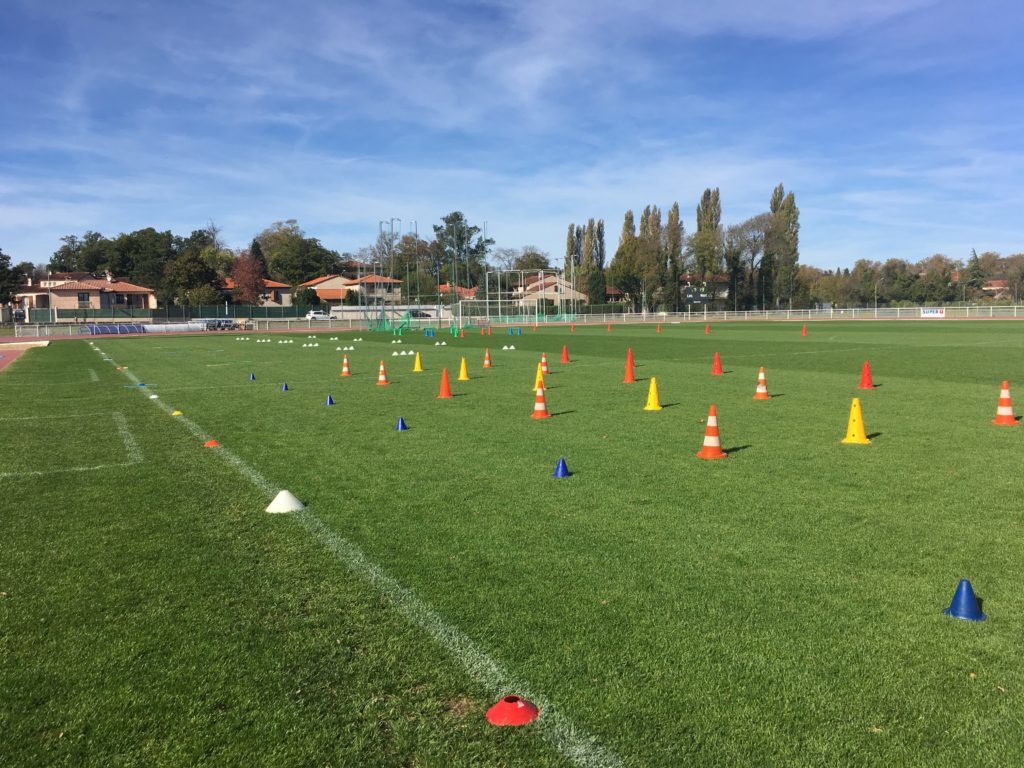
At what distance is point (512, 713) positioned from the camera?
287 cm

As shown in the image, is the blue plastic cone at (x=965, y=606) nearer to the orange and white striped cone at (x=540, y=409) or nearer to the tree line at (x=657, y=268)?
the orange and white striped cone at (x=540, y=409)

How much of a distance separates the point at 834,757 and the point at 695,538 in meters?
2.40

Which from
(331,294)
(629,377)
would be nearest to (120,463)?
(629,377)

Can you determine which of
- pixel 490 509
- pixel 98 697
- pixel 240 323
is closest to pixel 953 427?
pixel 490 509

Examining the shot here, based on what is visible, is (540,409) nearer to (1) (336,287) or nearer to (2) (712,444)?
(2) (712,444)

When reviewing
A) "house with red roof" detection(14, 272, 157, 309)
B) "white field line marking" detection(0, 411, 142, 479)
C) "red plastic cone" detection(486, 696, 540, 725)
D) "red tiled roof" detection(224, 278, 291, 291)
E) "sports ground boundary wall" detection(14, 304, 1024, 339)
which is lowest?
"red plastic cone" detection(486, 696, 540, 725)

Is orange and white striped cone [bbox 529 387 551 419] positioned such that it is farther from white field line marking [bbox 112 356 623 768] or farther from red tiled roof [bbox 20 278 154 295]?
red tiled roof [bbox 20 278 154 295]

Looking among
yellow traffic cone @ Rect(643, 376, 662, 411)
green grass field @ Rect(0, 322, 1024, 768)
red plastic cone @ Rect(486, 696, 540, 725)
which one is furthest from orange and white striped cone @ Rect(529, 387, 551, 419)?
red plastic cone @ Rect(486, 696, 540, 725)

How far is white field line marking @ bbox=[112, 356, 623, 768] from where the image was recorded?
2682mm

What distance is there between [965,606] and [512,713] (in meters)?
2.43

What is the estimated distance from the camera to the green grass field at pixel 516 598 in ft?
9.16

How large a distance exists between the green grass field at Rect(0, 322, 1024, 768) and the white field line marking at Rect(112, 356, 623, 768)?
2 cm

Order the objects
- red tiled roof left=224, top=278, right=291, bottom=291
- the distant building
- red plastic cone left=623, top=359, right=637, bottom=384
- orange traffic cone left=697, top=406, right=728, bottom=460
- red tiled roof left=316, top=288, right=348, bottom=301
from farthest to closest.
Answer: red tiled roof left=316, top=288, right=348, bottom=301 < red tiled roof left=224, top=278, right=291, bottom=291 < the distant building < red plastic cone left=623, top=359, right=637, bottom=384 < orange traffic cone left=697, top=406, right=728, bottom=460

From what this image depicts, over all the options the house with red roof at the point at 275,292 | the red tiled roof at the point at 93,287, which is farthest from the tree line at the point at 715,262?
the red tiled roof at the point at 93,287
